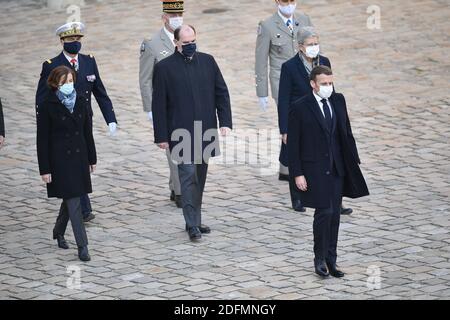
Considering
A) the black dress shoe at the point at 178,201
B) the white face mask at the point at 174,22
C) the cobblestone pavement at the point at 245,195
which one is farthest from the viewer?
the black dress shoe at the point at 178,201

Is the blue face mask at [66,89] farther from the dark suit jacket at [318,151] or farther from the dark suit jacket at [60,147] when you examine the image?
the dark suit jacket at [318,151]

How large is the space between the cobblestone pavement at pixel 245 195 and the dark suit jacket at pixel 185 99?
845 millimetres

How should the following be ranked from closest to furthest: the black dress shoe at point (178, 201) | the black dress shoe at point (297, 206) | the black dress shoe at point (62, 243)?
the black dress shoe at point (62, 243), the black dress shoe at point (297, 206), the black dress shoe at point (178, 201)

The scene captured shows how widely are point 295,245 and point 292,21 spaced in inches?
109

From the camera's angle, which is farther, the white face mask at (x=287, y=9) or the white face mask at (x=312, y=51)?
the white face mask at (x=287, y=9)

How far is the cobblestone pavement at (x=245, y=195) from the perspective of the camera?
31.9 feet

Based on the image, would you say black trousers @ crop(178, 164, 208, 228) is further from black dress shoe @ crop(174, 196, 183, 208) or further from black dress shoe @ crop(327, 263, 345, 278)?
black dress shoe @ crop(327, 263, 345, 278)

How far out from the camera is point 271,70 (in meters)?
12.5

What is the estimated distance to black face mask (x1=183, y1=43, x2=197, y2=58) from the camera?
10.8 meters

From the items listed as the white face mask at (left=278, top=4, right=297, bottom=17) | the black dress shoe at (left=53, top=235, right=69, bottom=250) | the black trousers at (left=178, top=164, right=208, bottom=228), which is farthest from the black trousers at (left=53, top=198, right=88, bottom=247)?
the white face mask at (left=278, top=4, right=297, bottom=17)

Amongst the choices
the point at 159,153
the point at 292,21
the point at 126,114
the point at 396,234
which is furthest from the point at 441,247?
the point at 126,114

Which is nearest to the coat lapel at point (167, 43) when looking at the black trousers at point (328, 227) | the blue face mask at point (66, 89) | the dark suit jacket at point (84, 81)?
the dark suit jacket at point (84, 81)

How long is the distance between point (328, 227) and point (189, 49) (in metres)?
2.18
